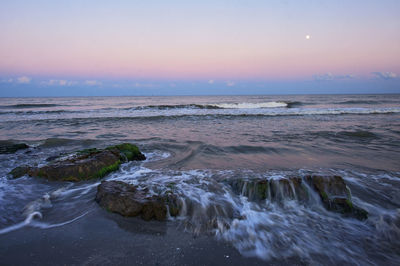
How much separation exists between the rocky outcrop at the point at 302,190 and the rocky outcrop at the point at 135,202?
1389mm

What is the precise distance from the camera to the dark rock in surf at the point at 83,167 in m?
4.46

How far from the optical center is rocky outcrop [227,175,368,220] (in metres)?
3.36

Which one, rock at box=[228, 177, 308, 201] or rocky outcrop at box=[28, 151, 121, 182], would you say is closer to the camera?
rock at box=[228, 177, 308, 201]

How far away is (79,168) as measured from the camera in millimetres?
4586

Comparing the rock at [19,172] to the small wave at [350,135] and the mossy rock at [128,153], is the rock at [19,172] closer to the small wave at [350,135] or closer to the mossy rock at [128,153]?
the mossy rock at [128,153]

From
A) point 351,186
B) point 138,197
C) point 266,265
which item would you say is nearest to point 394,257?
point 266,265

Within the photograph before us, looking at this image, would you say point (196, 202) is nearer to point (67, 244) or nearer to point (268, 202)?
point (268, 202)

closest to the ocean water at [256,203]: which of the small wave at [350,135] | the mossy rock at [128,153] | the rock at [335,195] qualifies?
the rock at [335,195]

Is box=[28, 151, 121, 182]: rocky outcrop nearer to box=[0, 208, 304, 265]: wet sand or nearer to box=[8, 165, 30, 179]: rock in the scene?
box=[8, 165, 30, 179]: rock

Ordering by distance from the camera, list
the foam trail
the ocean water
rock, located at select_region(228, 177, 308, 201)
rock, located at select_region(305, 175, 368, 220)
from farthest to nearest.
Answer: rock, located at select_region(228, 177, 308, 201)
rock, located at select_region(305, 175, 368, 220)
the foam trail
the ocean water

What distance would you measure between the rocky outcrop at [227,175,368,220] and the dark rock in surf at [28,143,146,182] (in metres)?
3.05

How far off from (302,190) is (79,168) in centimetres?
461

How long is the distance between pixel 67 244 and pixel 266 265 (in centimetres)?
229

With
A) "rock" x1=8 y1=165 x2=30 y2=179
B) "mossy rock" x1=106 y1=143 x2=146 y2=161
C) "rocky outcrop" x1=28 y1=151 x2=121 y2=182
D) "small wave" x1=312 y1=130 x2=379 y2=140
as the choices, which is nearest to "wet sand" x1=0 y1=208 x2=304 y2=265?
"rocky outcrop" x1=28 y1=151 x2=121 y2=182
